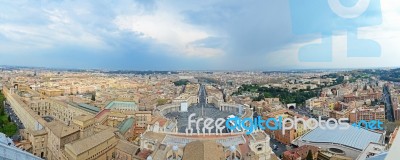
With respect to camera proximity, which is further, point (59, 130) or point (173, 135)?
point (59, 130)

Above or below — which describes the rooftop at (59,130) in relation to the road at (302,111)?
above

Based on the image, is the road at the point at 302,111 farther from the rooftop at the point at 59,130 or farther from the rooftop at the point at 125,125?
the rooftop at the point at 59,130

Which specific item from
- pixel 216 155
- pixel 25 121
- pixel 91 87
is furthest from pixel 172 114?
pixel 91 87

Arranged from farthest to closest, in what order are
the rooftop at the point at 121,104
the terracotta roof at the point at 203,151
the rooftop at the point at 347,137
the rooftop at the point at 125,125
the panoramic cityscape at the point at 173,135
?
the rooftop at the point at 121,104 → the rooftop at the point at 125,125 → the rooftop at the point at 347,137 → the panoramic cityscape at the point at 173,135 → the terracotta roof at the point at 203,151

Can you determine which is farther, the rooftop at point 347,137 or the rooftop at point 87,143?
the rooftop at point 347,137

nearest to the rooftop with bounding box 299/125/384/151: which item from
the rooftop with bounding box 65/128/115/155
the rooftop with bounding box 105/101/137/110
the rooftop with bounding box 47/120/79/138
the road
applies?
the rooftop with bounding box 65/128/115/155

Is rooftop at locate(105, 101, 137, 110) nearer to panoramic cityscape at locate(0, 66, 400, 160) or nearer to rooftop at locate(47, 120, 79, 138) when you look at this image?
panoramic cityscape at locate(0, 66, 400, 160)

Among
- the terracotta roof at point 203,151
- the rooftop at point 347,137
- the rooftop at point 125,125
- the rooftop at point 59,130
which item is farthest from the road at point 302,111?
the rooftop at point 59,130

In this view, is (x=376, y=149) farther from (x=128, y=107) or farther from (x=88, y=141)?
(x=128, y=107)

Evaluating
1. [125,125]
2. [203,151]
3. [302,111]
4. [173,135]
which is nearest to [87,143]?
[173,135]

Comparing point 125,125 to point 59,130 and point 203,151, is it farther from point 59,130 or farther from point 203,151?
point 203,151

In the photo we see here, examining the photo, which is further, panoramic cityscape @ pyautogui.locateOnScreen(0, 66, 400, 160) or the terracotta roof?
panoramic cityscape @ pyautogui.locateOnScreen(0, 66, 400, 160)
